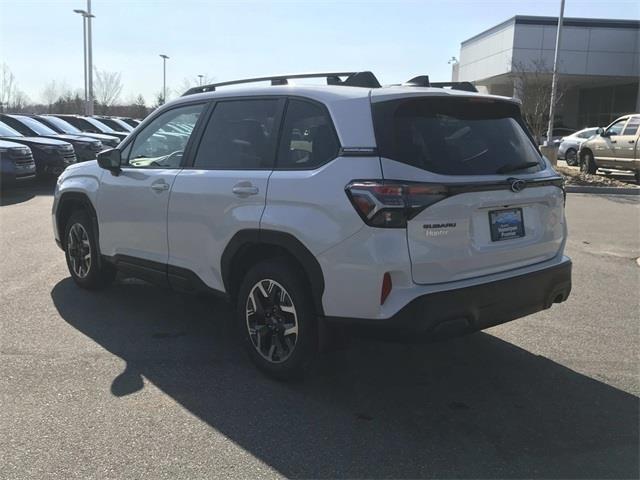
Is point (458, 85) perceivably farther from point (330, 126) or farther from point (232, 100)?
point (232, 100)

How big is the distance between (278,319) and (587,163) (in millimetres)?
17572

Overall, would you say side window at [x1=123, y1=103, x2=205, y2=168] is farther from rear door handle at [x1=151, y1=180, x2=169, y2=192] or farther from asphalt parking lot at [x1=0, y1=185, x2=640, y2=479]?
asphalt parking lot at [x1=0, y1=185, x2=640, y2=479]

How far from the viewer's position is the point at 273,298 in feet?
12.6

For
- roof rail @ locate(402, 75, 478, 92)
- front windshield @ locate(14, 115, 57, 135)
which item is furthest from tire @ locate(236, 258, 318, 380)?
front windshield @ locate(14, 115, 57, 135)

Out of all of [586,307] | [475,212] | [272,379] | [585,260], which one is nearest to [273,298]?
[272,379]

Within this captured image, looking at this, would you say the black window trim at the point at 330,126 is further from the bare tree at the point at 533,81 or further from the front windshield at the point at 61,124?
the bare tree at the point at 533,81

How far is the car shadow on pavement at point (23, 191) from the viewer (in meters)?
12.5

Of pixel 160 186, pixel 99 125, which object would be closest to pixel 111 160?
pixel 160 186

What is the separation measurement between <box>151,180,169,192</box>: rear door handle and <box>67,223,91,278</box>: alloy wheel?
1.40 meters

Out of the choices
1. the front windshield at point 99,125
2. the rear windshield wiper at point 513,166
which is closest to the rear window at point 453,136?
the rear windshield wiper at point 513,166

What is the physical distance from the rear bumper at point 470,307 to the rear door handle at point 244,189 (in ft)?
3.16

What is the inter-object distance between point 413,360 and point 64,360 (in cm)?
245

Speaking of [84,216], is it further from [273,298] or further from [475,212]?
[475,212]

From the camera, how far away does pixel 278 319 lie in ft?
12.7
